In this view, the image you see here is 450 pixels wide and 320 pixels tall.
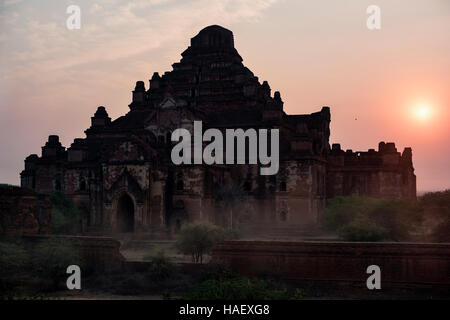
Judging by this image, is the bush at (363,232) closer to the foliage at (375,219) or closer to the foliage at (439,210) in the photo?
the foliage at (375,219)

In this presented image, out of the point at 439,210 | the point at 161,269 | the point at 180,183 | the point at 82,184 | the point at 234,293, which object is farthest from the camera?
the point at 82,184

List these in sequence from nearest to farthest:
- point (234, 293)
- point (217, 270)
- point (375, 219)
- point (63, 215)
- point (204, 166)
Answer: point (234, 293) < point (217, 270) < point (375, 219) < point (63, 215) < point (204, 166)

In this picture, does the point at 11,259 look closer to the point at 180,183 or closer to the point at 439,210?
the point at 180,183

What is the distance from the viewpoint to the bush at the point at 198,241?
92.3ft

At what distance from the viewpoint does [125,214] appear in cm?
4084

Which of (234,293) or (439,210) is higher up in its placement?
(439,210)

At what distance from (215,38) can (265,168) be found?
15914mm

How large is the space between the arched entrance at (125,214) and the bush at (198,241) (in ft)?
40.5

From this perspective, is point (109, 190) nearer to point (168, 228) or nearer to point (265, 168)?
point (168, 228)

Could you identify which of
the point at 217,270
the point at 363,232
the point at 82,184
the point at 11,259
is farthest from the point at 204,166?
the point at 11,259

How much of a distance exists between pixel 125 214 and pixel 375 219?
1714cm

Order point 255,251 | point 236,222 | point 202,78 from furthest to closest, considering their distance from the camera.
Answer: point 202,78, point 236,222, point 255,251

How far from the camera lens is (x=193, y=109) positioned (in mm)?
45719
